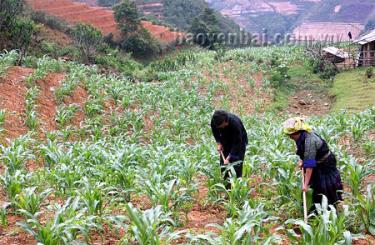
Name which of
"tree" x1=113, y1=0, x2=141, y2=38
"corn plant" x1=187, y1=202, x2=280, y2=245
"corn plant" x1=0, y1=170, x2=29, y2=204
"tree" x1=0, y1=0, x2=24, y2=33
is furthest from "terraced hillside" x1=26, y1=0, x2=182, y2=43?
Answer: "corn plant" x1=187, y1=202, x2=280, y2=245

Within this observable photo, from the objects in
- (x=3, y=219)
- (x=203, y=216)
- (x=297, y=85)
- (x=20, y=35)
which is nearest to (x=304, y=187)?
(x=203, y=216)

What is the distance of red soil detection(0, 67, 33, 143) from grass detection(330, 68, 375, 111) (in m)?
11.8

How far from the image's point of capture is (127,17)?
42.1 metres

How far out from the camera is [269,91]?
66.3 ft

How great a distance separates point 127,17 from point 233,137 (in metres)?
39.2

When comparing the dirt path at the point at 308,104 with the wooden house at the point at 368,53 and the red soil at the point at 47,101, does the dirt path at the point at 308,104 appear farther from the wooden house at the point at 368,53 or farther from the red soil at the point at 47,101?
the red soil at the point at 47,101

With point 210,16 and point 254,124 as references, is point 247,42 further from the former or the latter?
point 254,124

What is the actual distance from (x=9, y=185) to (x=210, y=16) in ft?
155

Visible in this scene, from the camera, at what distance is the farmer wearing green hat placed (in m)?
4.07

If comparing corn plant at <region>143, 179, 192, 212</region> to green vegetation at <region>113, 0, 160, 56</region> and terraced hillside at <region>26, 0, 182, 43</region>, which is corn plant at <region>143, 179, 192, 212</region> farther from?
terraced hillside at <region>26, 0, 182, 43</region>

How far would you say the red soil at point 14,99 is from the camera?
851cm

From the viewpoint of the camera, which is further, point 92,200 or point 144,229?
point 92,200

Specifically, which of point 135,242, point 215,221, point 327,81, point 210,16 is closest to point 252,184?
point 215,221

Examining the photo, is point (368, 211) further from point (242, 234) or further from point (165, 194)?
point (165, 194)
